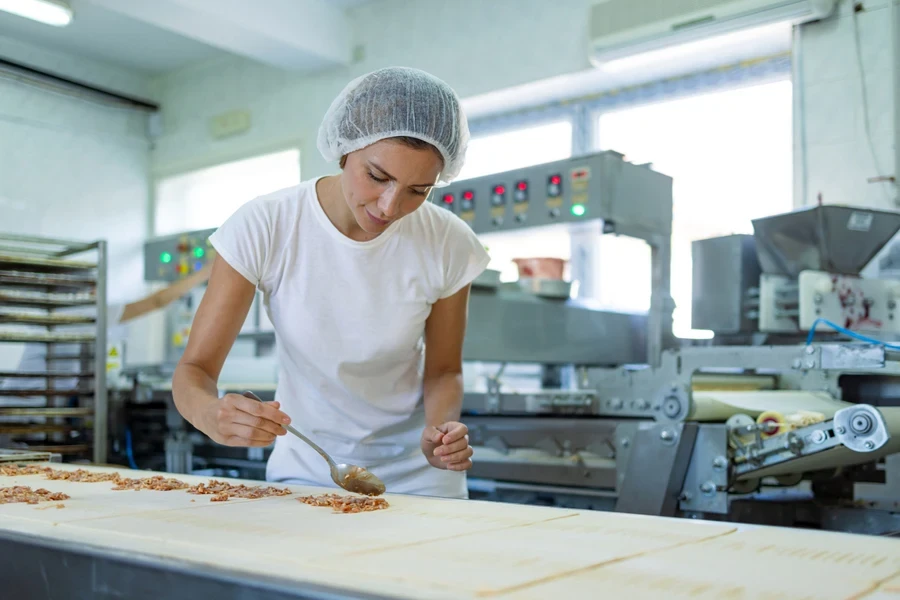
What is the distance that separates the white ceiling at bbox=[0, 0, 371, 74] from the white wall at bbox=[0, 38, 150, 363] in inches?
8.5

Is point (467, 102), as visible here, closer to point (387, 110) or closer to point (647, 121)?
point (647, 121)

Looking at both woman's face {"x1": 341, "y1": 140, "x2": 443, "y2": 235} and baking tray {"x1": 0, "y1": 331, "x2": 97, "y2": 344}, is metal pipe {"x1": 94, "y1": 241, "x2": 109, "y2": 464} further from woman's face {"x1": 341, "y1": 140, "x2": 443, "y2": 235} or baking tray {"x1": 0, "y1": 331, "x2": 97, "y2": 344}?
woman's face {"x1": 341, "y1": 140, "x2": 443, "y2": 235}

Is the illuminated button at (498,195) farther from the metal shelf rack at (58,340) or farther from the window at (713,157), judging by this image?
the metal shelf rack at (58,340)

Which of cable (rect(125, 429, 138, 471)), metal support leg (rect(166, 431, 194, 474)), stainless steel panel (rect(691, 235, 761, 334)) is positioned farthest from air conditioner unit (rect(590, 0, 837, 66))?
cable (rect(125, 429, 138, 471))

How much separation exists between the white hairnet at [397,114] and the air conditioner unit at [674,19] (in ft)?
9.59

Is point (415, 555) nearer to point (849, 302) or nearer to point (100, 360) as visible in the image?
point (849, 302)

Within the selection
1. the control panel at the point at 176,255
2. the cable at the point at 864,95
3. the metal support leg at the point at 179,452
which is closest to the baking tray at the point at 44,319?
the metal support leg at the point at 179,452

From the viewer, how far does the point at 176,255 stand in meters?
5.48

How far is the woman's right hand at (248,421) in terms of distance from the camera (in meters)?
1.30

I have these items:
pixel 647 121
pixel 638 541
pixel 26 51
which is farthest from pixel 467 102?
pixel 638 541

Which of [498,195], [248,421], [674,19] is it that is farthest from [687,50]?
[248,421]

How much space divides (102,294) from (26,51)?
9.04 feet

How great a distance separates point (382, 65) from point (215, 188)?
77.3 inches

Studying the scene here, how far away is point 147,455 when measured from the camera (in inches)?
190
